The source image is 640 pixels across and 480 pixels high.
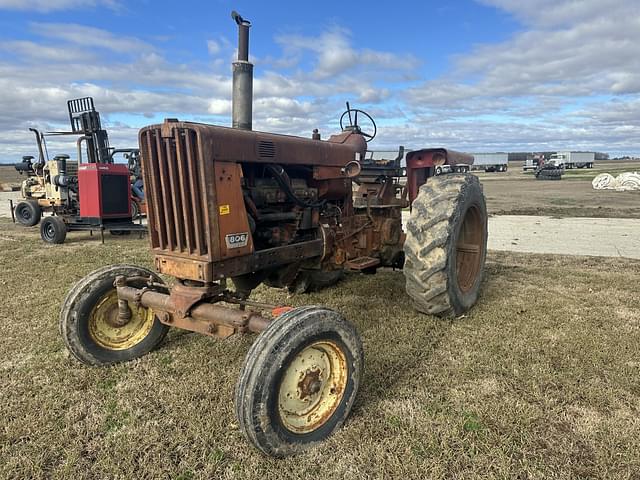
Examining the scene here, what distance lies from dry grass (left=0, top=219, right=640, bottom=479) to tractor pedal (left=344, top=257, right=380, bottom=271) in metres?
0.49

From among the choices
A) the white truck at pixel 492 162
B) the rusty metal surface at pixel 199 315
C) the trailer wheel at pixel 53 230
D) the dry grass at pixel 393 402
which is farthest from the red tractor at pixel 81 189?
the white truck at pixel 492 162

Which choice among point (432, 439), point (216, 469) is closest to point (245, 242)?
point (216, 469)

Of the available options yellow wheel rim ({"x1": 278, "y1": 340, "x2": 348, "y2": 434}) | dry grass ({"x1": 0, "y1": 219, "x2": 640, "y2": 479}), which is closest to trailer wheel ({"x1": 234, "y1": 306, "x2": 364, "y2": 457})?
yellow wheel rim ({"x1": 278, "y1": 340, "x2": 348, "y2": 434})

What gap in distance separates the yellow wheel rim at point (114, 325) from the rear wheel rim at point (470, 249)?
311 centimetres

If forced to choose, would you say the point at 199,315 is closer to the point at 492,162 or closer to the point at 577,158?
the point at 492,162

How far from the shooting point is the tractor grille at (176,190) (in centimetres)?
289

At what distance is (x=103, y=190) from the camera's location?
30.7 feet

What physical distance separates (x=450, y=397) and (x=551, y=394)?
26.1 inches

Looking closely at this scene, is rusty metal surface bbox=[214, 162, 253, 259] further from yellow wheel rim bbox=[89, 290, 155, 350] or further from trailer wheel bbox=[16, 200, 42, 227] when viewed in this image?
trailer wheel bbox=[16, 200, 42, 227]

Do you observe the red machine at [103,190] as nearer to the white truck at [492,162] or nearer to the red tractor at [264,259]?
the red tractor at [264,259]

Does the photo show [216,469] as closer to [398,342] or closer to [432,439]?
[432,439]

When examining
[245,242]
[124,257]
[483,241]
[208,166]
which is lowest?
[124,257]

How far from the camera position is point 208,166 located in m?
2.88

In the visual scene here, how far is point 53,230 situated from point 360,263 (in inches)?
296
